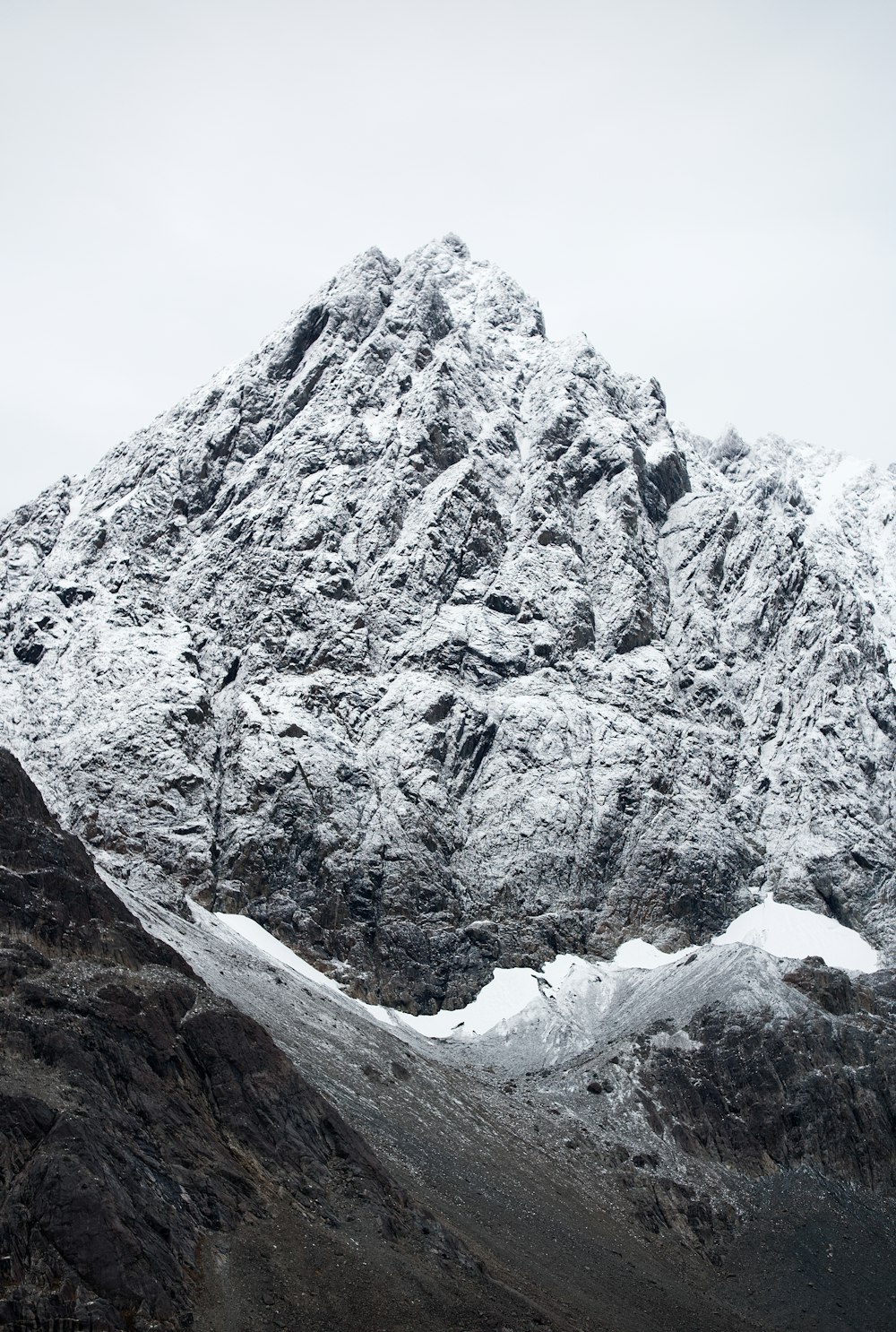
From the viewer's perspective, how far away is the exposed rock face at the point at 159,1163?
2250 inches

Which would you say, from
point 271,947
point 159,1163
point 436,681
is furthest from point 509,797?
point 159,1163

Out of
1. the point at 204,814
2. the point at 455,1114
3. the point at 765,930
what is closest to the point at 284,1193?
the point at 455,1114

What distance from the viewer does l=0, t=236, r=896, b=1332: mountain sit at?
9356 centimetres

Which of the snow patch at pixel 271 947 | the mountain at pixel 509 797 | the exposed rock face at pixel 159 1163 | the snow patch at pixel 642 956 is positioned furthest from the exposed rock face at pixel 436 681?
the exposed rock face at pixel 159 1163

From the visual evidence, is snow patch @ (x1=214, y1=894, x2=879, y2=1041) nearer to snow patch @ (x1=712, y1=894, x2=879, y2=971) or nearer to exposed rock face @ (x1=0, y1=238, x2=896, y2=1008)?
snow patch @ (x1=712, y1=894, x2=879, y2=971)

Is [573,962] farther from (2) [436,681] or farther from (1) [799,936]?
(2) [436,681]

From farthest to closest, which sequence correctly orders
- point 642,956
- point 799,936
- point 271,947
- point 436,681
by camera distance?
1. point 436,681
2. point 799,936
3. point 642,956
4. point 271,947

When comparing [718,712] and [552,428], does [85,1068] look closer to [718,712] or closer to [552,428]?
[718,712]

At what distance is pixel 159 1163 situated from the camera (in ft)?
218

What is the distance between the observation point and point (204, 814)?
459 feet

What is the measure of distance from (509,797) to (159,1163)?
83729 mm

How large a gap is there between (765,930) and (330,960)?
47.5 m

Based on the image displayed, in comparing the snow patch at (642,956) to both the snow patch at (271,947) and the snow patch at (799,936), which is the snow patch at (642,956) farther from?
the snow patch at (271,947)

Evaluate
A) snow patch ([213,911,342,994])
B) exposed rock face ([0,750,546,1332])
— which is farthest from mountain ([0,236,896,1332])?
exposed rock face ([0,750,546,1332])
